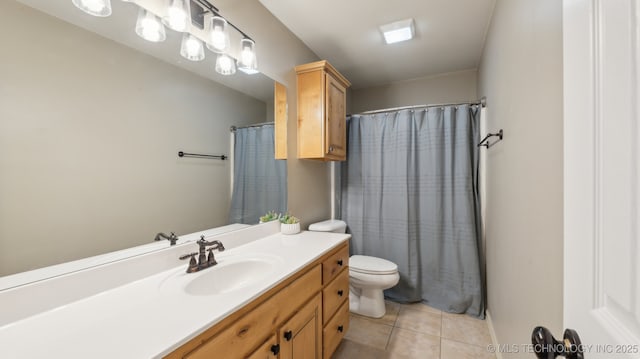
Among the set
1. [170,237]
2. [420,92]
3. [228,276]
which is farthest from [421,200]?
A: [170,237]

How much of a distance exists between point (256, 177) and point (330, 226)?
0.88 m

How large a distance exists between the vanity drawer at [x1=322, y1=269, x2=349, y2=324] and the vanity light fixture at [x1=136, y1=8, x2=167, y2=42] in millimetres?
1530

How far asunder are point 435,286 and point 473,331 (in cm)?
44

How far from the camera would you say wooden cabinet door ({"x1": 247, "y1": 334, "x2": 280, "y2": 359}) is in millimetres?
926

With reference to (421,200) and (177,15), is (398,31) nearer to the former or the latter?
(421,200)

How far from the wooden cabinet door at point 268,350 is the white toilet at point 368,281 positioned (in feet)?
3.93

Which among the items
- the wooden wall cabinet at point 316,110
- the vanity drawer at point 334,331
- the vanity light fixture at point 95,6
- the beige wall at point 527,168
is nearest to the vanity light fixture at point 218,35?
the vanity light fixture at point 95,6

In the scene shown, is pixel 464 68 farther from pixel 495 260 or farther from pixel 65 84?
pixel 65 84

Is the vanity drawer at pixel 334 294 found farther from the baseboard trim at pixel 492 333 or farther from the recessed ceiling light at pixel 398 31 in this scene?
the recessed ceiling light at pixel 398 31

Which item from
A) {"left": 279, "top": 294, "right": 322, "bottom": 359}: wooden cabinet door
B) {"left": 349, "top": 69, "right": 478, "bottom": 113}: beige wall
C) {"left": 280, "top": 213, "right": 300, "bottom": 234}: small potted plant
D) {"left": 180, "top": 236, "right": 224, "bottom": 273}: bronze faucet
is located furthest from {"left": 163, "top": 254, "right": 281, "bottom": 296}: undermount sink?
{"left": 349, "top": 69, "right": 478, "bottom": 113}: beige wall

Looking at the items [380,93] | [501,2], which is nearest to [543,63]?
[501,2]

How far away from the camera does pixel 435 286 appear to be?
235 cm

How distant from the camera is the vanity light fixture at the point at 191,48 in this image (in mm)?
1280

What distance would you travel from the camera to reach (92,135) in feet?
3.13
